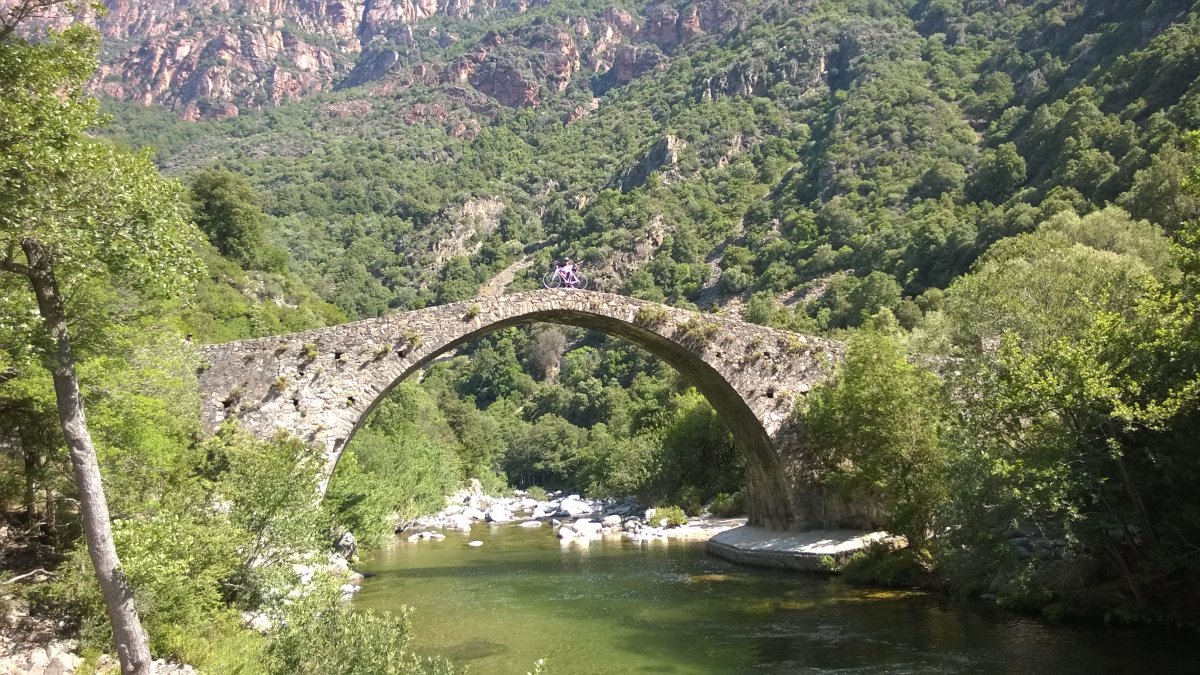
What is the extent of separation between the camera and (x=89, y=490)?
7.11 meters

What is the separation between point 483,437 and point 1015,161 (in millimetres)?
50124

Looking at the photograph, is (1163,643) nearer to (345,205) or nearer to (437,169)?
(345,205)

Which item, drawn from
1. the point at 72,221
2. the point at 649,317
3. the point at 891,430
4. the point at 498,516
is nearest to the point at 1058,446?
the point at 891,430

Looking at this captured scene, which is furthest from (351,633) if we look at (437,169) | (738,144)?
(437,169)

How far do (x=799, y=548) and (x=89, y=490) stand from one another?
16732 millimetres

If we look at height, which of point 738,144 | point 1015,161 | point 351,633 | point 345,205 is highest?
point 738,144

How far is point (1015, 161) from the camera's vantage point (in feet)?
192

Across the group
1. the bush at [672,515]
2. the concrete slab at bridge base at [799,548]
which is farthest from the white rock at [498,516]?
the concrete slab at bridge base at [799,548]

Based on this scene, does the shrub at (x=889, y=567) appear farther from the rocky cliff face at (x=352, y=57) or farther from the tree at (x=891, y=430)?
the rocky cliff face at (x=352, y=57)

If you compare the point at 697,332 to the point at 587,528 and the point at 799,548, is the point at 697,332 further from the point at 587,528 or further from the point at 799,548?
the point at 587,528

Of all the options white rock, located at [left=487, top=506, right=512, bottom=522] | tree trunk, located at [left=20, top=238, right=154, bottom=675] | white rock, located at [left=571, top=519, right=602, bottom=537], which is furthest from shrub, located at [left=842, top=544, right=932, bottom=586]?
white rock, located at [left=487, top=506, right=512, bottom=522]

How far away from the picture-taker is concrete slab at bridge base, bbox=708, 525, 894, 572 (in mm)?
19125

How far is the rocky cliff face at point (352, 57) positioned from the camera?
153 metres

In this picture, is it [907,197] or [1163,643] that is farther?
[907,197]
